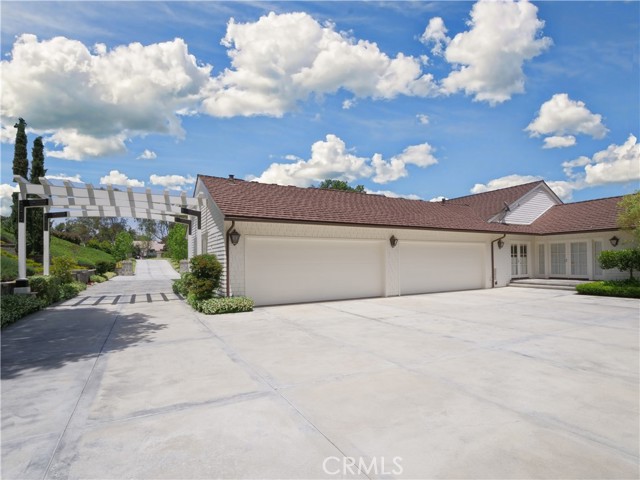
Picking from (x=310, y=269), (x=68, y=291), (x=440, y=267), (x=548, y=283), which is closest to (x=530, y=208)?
(x=548, y=283)

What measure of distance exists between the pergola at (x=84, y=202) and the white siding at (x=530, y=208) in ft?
58.1

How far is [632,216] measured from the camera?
14.8 m

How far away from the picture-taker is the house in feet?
40.1

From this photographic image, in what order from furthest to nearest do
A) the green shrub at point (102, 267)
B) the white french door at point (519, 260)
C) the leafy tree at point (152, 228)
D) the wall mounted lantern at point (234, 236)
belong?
the leafy tree at point (152, 228), the green shrub at point (102, 267), the white french door at point (519, 260), the wall mounted lantern at point (234, 236)

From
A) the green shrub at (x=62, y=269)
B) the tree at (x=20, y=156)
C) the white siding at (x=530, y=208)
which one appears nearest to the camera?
the green shrub at (x=62, y=269)

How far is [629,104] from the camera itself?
1248 cm

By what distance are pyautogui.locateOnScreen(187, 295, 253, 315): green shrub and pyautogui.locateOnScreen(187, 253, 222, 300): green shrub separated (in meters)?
0.30

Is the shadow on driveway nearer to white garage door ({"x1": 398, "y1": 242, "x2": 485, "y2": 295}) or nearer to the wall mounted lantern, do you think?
the wall mounted lantern

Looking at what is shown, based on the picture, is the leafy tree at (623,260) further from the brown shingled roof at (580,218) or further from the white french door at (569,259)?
the white french door at (569,259)

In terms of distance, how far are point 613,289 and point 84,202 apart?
21328 mm

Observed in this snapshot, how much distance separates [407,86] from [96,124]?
41.2 feet

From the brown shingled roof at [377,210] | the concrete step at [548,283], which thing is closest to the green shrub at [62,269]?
the brown shingled roof at [377,210]

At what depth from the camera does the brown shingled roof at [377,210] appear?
41.7ft

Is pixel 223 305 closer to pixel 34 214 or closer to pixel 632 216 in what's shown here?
pixel 632 216
